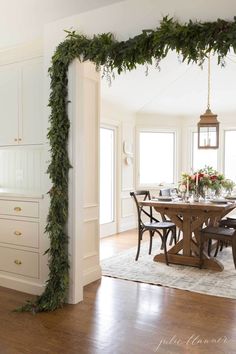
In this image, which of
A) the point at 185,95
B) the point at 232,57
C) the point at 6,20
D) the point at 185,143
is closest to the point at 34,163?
the point at 6,20

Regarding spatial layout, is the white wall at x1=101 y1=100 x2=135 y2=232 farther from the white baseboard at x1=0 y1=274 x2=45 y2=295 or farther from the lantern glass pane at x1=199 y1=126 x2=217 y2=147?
the white baseboard at x1=0 y1=274 x2=45 y2=295

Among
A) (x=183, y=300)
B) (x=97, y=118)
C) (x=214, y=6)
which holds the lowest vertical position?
(x=183, y=300)

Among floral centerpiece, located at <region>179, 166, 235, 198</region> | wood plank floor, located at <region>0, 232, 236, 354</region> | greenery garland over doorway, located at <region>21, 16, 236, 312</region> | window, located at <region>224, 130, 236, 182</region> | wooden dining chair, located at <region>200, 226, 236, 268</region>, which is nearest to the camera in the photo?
wood plank floor, located at <region>0, 232, 236, 354</region>

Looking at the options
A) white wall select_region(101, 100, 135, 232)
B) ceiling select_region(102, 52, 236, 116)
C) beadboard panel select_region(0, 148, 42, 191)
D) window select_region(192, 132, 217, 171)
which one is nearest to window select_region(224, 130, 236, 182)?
window select_region(192, 132, 217, 171)

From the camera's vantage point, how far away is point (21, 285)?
3.82 m

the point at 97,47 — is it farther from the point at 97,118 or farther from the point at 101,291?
the point at 101,291

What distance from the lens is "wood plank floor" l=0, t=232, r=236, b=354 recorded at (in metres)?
2.63

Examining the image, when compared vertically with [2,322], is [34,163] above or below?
above

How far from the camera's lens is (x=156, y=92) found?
680 cm

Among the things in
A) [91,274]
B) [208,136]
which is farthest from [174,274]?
[208,136]

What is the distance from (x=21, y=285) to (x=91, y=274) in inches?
30.8

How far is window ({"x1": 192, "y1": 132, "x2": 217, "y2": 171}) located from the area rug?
2.91m

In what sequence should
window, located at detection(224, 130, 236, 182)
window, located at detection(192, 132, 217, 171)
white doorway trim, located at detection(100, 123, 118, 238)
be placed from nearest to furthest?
white doorway trim, located at detection(100, 123, 118, 238), window, located at detection(224, 130, 236, 182), window, located at detection(192, 132, 217, 171)

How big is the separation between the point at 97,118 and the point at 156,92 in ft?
9.60
